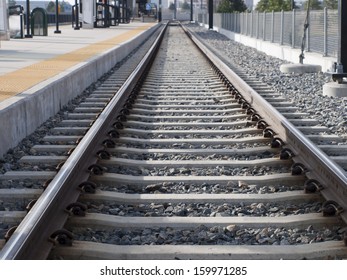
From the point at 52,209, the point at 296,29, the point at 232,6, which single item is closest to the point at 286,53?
the point at 296,29

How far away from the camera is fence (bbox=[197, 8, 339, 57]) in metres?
18.2

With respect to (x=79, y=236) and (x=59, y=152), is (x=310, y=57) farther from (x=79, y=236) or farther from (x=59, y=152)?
(x=79, y=236)

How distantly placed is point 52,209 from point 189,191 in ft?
4.46

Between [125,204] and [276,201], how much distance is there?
43.0 inches

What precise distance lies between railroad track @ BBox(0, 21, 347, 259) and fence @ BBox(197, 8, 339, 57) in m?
9.18

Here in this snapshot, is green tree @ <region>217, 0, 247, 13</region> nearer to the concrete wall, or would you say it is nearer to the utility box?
the concrete wall

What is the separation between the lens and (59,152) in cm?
742

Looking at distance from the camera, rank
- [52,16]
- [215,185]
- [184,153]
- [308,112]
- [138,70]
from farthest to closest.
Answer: [52,16]
[138,70]
[308,112]
[184,153]
[215,185]

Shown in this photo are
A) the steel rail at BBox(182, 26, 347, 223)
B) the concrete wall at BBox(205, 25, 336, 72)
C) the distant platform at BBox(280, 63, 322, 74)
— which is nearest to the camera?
the steel rail at BBox(182, 26, 347, 223)

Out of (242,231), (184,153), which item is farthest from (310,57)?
(242,231)

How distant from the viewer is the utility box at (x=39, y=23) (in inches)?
1225

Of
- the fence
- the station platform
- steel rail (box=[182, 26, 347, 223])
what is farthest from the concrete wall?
steel rail (box=[182, 26, 347, 223])

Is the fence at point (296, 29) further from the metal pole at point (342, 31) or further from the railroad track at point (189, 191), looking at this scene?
the railroad track at point (189, 191)

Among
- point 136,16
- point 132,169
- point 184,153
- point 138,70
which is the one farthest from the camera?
point 136,16
